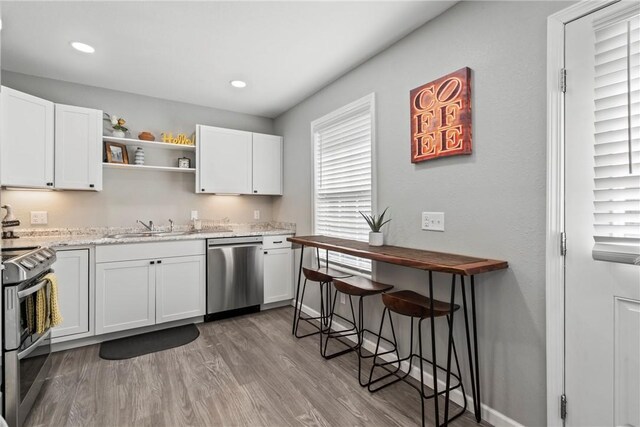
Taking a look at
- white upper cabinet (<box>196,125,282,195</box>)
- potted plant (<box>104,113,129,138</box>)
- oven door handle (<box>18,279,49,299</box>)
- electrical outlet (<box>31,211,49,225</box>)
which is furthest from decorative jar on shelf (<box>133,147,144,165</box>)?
oven door handle (<box>18,279,49,299</box>)

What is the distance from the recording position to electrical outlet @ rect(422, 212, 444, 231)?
200cm

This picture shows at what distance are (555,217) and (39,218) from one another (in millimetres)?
4100

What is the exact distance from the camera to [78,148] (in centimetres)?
288

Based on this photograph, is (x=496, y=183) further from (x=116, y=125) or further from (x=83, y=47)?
(x=116, y=125)

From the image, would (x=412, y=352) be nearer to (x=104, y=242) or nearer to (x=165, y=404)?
(x=165, y=404)

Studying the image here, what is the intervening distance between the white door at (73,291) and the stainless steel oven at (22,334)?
584 millimetres

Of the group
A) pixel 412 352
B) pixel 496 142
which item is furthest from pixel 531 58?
pixel 412 352

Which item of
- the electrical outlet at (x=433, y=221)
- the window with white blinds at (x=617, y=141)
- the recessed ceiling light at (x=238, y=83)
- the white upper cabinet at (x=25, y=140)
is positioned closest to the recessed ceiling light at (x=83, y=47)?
the white upper cabinet at (x=25, y=140)

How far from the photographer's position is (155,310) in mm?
2949

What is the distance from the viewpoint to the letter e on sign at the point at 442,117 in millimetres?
1839

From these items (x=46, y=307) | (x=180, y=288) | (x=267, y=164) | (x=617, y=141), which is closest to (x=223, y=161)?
(x=267, y=164)

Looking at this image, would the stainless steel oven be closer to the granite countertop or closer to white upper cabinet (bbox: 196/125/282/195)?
the granite countertop

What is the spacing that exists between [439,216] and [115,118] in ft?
10.8

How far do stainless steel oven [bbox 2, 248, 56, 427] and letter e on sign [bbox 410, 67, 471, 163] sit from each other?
8.20 ft
